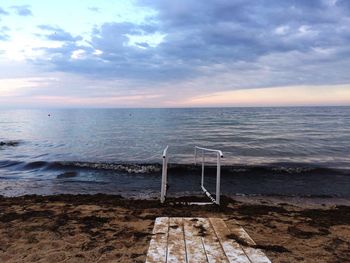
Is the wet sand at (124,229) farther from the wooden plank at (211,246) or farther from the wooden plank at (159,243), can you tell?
the wooden plank at (211,246)

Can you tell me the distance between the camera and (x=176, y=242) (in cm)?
470

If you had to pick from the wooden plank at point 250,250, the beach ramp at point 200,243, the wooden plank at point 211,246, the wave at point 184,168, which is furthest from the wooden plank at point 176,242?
the wave at point 184,168

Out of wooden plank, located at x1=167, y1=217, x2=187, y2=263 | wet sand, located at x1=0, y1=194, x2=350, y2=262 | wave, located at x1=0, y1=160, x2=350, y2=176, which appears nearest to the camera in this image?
wooden plank, located at x1=167, y1=217, x2=187, y2=263

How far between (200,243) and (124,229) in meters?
1.67

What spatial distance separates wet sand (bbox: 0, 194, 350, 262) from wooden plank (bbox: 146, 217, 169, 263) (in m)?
0.17

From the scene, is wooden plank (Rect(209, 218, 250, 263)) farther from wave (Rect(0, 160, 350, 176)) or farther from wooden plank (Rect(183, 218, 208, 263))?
wave (Rect(0, 160, 350, 176))

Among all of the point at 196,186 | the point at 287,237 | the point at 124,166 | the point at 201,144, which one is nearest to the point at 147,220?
the point at 287,237

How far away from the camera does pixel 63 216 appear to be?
6711 mm

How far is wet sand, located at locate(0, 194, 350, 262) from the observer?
15.3ft

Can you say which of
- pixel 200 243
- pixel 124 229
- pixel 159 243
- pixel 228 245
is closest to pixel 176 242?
pixel 159 243

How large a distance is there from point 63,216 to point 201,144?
20.5 m

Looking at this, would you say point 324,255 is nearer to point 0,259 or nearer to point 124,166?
point 0,259

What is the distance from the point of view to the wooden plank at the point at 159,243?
4184 millimetres

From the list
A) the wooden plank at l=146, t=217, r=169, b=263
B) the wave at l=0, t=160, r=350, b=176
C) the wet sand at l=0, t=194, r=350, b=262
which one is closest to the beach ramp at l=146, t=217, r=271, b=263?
the wooden plank at l=146, t=217, r=169, b=263
